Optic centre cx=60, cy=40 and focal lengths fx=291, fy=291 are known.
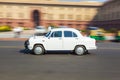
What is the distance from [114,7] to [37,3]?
73.3ft

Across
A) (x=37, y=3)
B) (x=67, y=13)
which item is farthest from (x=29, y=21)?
(x=67, y=13)

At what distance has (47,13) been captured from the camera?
286 ft

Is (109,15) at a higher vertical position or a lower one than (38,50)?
higher

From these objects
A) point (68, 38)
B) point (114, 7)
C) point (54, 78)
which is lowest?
point (54, 78)

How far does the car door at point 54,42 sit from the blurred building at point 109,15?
185ft

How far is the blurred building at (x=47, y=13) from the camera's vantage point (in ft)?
280

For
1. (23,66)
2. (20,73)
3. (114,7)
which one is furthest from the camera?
(114,7)

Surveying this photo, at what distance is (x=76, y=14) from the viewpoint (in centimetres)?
9050

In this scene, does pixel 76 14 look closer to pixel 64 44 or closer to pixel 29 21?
pixel 29 21

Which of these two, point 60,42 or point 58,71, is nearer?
point 58,71

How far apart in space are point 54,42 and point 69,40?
2.80 feet

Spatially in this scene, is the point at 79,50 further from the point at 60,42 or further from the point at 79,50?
the point at 60,42

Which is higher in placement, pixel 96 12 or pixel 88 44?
pixel 96 12

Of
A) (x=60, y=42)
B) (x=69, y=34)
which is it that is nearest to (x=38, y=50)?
(x=60, y=42)
